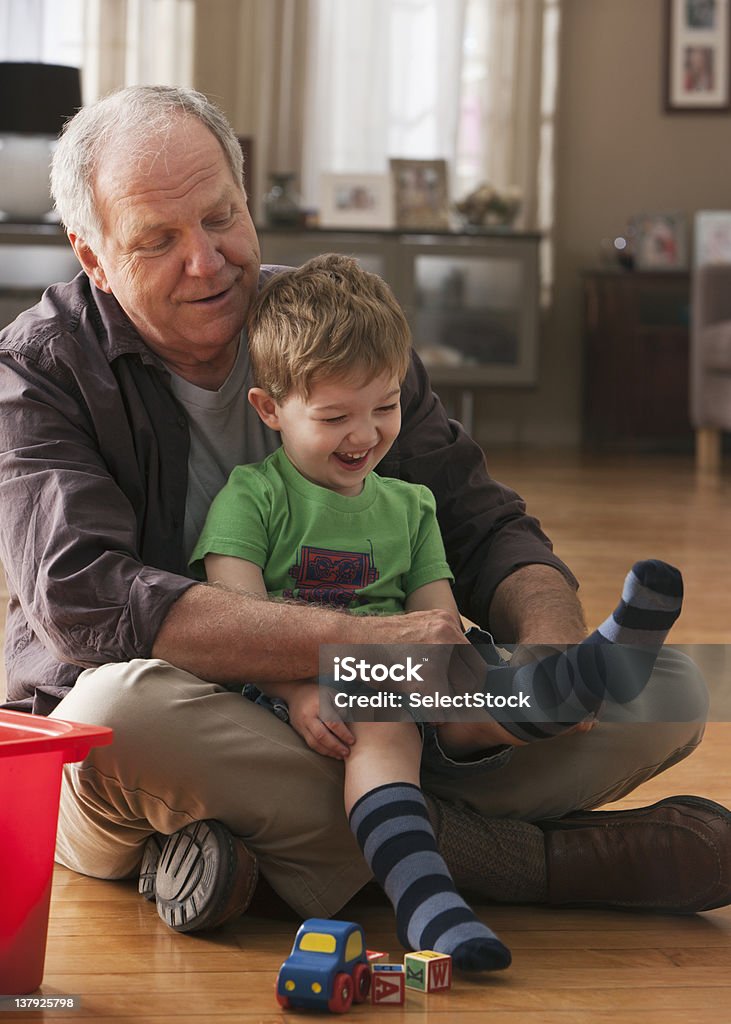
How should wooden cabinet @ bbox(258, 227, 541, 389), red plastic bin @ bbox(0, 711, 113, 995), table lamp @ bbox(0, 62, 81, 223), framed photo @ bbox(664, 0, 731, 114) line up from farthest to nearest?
framed photo @ bbox(664, 0, 731, 114) → wooden cabinet @ bbox(258, 227, 541, 389) → table lamp @ bbox(0, 62, 81, 223) → red plastic bin @ bbox(0, 711, 113, 995)

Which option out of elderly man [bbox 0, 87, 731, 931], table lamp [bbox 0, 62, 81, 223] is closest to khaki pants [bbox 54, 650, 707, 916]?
elderly man [bbox 0, 87, 731, 931]

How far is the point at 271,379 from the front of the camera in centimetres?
137

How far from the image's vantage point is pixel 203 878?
1216mm

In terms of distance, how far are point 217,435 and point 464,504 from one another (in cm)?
28

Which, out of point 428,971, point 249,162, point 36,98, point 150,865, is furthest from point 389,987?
point 249,162

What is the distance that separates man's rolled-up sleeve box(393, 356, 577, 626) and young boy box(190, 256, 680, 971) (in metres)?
0.10

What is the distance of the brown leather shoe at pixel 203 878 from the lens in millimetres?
1206

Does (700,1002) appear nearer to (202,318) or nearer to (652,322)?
(202,318)

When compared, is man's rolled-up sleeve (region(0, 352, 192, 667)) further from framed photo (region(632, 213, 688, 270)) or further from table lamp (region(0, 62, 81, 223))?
framed photo (region(632, 213, 688, 270))

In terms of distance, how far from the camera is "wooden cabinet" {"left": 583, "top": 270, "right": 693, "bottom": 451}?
5.86m

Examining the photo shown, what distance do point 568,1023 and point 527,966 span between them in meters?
0.12

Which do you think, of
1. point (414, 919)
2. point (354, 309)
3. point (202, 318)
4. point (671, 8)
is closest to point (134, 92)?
point (202, 318)

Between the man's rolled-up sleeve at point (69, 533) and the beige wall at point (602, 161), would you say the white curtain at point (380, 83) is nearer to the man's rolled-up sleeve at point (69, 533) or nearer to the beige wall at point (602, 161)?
the beige wall at point (602, 161)

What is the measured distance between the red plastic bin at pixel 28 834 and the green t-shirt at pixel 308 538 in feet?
1.05
